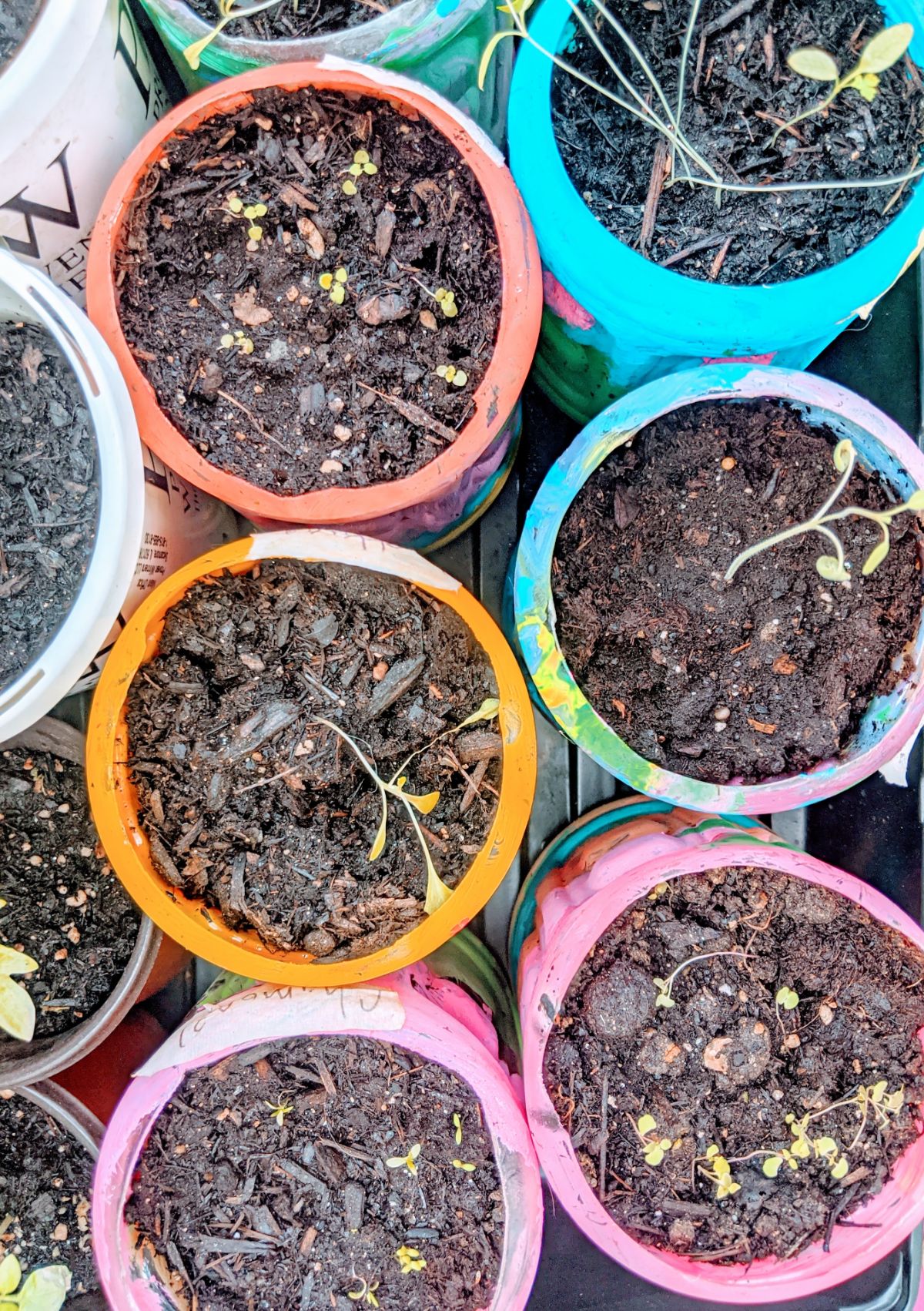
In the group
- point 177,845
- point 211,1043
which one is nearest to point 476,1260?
point 211,1043

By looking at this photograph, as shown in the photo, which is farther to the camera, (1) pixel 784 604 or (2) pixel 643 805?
(2) pixel 643 805

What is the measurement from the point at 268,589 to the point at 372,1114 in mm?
619

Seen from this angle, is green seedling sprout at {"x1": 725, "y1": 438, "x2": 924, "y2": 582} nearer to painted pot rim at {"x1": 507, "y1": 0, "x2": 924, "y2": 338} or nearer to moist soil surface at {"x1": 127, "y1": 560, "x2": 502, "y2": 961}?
painted pot rim at {"x1": 507, "y1": 0, "x2": 924, "y2": 338}

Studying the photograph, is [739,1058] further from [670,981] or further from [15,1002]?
[15,1002]

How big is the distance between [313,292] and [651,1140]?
101cm

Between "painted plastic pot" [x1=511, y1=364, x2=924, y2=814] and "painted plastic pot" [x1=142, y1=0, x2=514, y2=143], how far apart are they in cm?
42

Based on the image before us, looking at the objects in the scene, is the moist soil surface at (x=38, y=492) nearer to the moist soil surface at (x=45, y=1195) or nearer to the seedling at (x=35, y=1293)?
the seedling at (x=35, y=1293)

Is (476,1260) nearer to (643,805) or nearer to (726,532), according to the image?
(643,805)

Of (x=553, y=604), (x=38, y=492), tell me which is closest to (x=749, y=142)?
(x=553, y=604)

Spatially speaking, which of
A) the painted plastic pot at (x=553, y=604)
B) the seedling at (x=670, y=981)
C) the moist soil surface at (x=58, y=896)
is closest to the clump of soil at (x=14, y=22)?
the painted plastic pot at (x=553, y=604)

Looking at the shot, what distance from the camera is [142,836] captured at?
0.92m

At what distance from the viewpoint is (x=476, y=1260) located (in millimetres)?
977

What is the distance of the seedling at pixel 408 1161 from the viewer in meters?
0.98

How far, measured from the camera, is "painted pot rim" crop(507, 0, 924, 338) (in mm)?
814
